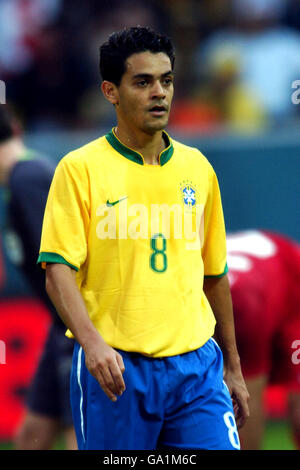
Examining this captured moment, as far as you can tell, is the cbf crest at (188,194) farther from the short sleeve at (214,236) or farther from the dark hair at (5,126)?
the dark hair at (5,126)

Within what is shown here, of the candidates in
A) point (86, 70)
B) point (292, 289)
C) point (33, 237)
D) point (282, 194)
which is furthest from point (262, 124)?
point (33, 237)

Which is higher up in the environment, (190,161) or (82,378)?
(190,161)

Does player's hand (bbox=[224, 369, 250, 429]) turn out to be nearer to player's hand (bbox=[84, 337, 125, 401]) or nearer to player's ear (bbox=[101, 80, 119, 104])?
player's hand (bbox=[84, 337, 125, 401])

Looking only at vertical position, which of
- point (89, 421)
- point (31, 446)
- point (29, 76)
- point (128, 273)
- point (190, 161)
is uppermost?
point (29, 76)

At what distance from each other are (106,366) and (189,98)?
6497mm

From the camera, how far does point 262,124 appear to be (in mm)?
8430

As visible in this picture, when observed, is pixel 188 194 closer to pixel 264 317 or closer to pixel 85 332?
pixel 85 332

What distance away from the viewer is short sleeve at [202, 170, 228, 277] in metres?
3.30

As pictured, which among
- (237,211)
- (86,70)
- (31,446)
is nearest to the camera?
(31,446)

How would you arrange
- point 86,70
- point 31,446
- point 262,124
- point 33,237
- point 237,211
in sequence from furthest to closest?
point 86,70 < point 262,124 < point 237,211 < point 31,446 < point 33,237

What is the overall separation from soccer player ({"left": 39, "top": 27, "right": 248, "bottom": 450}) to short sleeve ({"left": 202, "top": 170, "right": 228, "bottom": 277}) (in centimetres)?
5

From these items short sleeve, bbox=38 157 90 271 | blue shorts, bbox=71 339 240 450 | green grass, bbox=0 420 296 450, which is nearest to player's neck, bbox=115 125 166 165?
short sleeve, bbox=38 157 90 271

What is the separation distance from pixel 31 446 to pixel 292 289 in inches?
64.0

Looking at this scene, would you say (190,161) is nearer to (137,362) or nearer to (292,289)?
(137,362)
